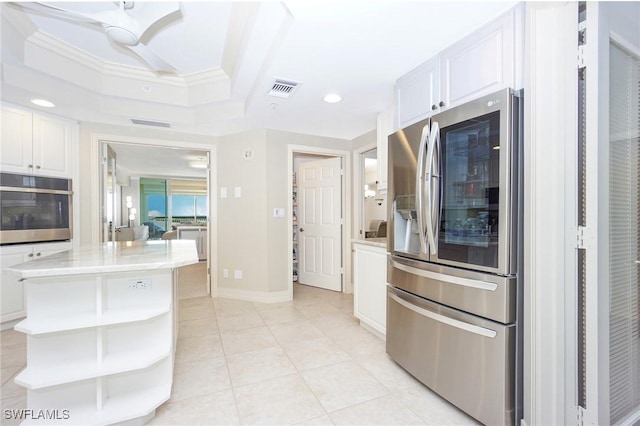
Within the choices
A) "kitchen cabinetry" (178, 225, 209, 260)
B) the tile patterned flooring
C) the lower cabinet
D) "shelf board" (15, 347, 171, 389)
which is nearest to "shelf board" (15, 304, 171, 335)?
"shelf board" (15, 347, 171, 389)

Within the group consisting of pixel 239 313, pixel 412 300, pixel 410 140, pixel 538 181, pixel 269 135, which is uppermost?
pixel 269 135

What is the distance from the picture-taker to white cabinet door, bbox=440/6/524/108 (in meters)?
1.44

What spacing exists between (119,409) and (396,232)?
1972 mm

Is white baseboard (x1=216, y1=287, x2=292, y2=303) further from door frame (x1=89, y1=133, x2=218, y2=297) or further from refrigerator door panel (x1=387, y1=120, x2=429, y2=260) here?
refrigerator door panel (x1=387, y1=120, x2=429, y2=260)

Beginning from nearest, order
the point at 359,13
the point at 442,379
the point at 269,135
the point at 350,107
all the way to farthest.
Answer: the point at 359,13 < the point at 442,379 < the point at 350,107 < the point at 269,135

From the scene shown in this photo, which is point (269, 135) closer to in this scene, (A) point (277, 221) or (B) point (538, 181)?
(A) point (277, 221)

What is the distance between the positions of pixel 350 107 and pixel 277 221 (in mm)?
1761

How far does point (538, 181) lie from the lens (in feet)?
4.41

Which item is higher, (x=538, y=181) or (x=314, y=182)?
(x=314, y=182)

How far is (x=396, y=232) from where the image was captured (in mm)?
2139

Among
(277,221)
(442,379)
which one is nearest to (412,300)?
(442,379)

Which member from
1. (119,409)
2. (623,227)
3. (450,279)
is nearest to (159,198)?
(119,409)

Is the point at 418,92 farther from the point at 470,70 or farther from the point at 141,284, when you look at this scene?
the point at 141,284

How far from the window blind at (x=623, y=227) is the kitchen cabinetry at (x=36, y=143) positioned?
15.2 feet
